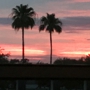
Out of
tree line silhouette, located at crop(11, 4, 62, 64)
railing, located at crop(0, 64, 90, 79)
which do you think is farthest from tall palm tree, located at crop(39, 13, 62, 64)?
railing, located at crop(0, 64, 90, 79)

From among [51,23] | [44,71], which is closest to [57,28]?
[51,23]

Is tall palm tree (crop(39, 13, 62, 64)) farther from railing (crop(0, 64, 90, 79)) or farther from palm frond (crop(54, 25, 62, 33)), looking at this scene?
railing (crop(0, 64, 90, 79))

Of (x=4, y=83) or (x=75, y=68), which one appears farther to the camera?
(x=4, y=83)

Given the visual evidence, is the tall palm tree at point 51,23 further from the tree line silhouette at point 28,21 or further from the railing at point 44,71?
the railing at point 44,71

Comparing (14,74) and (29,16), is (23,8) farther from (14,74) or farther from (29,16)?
(14,74)

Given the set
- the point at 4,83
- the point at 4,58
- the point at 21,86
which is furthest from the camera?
the point at 4,58

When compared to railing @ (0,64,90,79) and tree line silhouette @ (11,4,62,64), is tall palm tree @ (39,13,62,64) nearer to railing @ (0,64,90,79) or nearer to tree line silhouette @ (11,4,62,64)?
tree line silhouette @ (11,4,62,64)

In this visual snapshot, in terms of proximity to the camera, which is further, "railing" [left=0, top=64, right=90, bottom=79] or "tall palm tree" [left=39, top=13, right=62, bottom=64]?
"tall palm tree" [left=39, top=13, right=62, bottom=64]

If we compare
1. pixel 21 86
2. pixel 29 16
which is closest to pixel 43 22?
pixel 29 16

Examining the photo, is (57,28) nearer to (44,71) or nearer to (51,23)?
(51,23)

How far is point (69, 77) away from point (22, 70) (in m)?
3.63

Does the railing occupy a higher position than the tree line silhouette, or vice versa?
the tree line silhouette

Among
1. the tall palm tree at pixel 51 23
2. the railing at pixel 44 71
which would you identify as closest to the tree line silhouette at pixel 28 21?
the tall palm tree at pixel 51 23

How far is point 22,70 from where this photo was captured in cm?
3972
